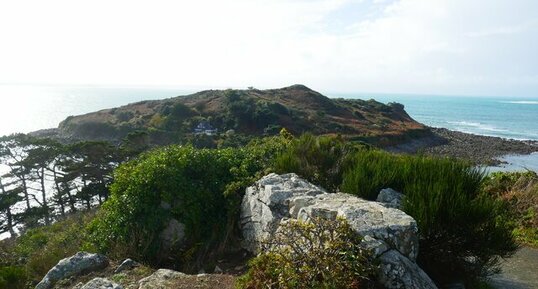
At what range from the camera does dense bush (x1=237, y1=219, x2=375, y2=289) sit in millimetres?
4139

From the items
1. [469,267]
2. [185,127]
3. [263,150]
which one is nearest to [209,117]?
[185,127]

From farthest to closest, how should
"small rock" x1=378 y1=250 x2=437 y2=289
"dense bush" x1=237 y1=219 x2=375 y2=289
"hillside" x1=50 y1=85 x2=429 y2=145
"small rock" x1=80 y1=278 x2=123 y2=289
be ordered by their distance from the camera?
"hillside" x1=50 y1=85 x2=429 y2=145, "small rock" x1=80 y1=278 x2=123 y2=289, "small rock" x1=378 y1=250 x2=437 y2=289, "dense bush" x1=237 y1=219 x2=375 y2=289

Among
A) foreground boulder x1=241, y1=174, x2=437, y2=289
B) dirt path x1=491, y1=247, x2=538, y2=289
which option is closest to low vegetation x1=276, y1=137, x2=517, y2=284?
dirt path x1=491, y1=247, x2=538, y2=289

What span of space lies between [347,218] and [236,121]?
54.7 m

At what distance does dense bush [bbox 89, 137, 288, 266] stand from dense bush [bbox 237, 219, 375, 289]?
320 centimetres

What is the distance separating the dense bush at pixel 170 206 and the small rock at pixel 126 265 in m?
0.56

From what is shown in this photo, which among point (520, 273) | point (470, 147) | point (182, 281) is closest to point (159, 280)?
point (182, 281)

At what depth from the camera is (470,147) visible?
6450 centimetres

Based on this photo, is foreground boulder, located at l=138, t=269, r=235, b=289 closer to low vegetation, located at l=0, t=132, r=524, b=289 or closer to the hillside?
low vegetation, located at l=0, t=132, r=524, b=289

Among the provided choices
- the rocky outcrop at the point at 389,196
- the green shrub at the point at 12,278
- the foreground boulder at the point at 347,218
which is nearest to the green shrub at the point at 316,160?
the foreground boulder at the point at 347,218

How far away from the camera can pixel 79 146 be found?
98.0ft

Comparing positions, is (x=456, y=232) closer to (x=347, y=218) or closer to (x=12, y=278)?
(x=347, y=218)

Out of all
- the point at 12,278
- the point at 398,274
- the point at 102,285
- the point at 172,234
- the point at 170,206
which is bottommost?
the point at 12,278

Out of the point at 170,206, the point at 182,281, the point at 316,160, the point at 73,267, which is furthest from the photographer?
the point at 316,160
